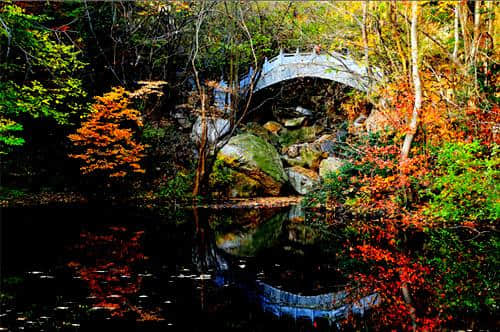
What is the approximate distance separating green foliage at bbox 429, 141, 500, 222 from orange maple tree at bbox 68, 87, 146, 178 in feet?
31.7

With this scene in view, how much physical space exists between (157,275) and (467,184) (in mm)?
6006

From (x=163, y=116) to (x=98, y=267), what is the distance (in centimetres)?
1493

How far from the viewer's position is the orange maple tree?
14289mm

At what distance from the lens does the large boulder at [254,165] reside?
55.7 feet

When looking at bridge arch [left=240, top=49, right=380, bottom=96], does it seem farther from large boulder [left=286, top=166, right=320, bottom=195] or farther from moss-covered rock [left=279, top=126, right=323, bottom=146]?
large boulder [left=286, top=166, right=320, bottom=195]

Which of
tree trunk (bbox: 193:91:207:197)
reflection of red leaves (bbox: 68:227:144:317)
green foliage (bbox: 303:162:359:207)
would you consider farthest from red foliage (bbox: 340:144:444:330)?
tree trunk (bbox: 193:91:207:197)

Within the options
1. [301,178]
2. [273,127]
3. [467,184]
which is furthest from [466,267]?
[273,127]

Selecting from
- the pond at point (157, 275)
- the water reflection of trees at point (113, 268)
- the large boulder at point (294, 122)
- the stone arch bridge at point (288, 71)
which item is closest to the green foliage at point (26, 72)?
the pond at point (157, 275)

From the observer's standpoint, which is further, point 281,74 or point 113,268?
point 281,74

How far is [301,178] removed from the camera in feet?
58.7

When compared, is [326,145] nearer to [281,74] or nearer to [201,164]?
[281,74]

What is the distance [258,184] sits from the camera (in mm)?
17078

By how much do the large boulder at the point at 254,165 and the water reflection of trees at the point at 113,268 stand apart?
809 centimetres

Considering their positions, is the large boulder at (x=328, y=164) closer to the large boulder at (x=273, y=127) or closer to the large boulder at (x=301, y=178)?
the large boulder at (x=301, y=178)
